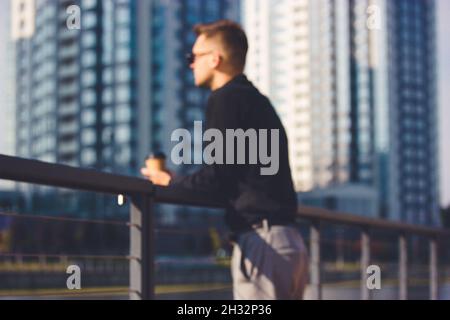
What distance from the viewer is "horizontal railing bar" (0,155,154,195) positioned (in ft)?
9.46

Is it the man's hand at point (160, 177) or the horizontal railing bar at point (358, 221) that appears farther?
the horizontal railing bar at point (358, 221)

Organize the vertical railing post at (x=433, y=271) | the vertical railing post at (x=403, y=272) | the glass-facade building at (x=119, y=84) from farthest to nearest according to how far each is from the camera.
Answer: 1. the glass-facade building at (x=119, y=84)
2. the vertical railing post at (x=433, y=271)
3. the vertical railing post at (x=403, y=272)

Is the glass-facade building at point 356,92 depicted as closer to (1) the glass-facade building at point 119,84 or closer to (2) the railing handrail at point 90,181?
(1) the glass-facade building at point 119,84

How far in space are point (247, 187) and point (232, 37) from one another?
21.0 inches

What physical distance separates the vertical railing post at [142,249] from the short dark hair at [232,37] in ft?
2.07

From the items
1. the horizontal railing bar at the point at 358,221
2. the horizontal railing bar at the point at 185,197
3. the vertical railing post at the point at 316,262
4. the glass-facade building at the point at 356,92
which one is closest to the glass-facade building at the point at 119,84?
the glass-facade building at the point at 356,92

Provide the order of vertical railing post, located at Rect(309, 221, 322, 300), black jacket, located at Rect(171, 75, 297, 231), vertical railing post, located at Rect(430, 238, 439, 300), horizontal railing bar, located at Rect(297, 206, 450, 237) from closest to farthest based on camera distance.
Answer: black jacket, located at Rect(171, 75, 297, 231)
horizontal railing bar, located at Rect(297, 206, 450, 237)
vertical railing post, located at Rect(309, 221, 322, 300)
vertical railing post, located at Rect(430, 238, 439, 300)

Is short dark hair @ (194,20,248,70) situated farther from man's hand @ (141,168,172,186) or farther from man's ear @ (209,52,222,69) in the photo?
man's hand @ (141,168,172,186)

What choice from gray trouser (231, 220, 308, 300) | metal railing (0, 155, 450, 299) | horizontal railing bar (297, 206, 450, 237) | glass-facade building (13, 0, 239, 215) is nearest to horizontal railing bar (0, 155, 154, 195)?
metal railing (0, 155, 450, 299)

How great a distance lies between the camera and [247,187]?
3.48 meters

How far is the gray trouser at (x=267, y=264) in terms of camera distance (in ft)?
11.3

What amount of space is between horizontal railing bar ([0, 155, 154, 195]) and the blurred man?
0.26m
